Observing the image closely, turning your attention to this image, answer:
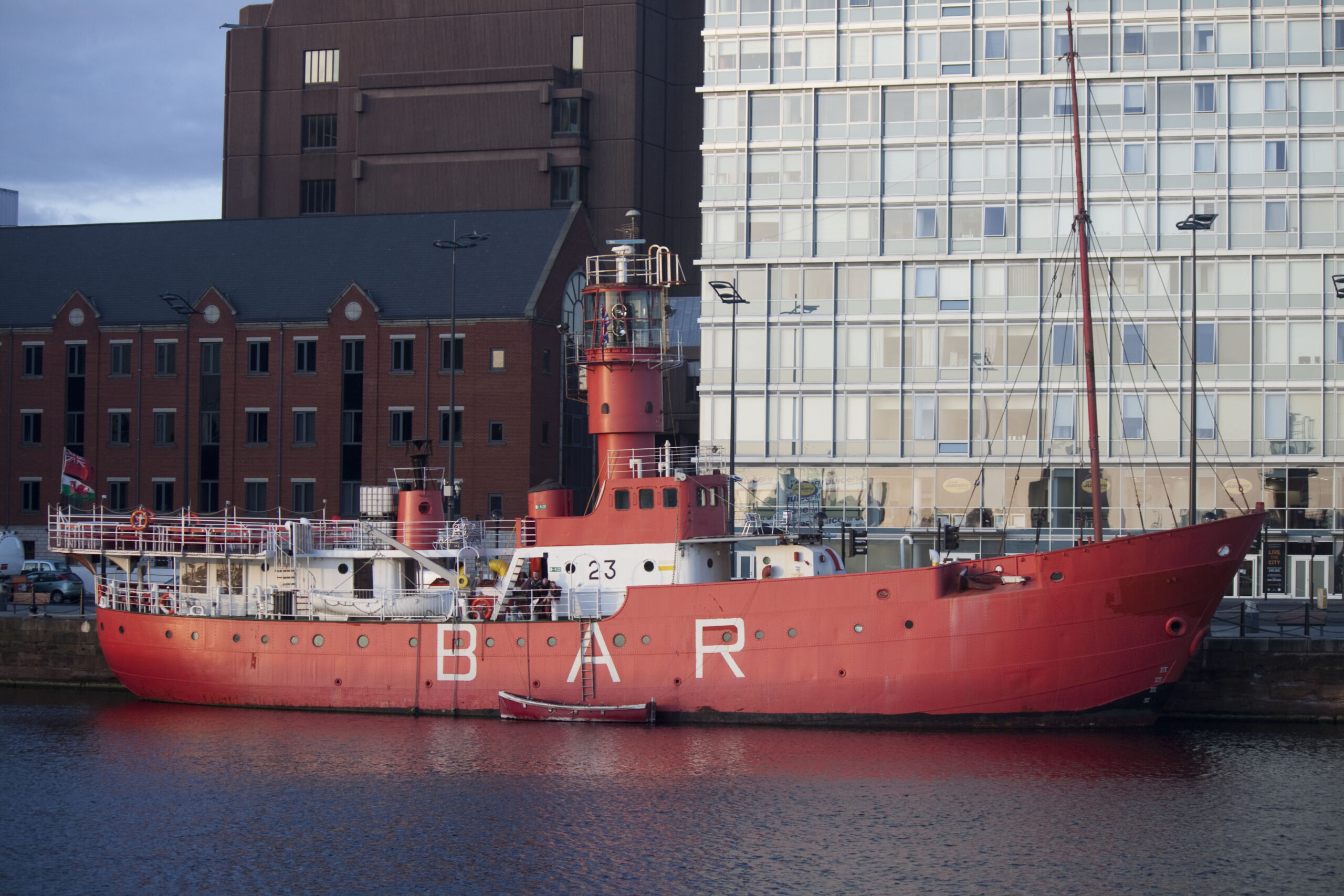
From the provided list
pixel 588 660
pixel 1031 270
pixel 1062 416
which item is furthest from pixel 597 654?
pixel 1031 270

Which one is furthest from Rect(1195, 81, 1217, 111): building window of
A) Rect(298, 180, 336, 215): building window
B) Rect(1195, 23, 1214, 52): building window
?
Rect(298, 180, 336, 215): building window

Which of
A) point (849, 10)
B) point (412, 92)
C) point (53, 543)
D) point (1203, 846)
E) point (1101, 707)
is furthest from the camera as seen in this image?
point (412, 92)

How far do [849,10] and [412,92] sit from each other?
36006 mm

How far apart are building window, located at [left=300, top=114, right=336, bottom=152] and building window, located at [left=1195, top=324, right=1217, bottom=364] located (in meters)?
52.6

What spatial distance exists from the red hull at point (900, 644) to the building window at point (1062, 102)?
22976mm

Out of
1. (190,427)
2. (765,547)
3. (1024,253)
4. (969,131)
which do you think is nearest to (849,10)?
(969,131)

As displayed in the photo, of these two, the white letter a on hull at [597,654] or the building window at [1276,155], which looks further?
the building window at [1276,155]

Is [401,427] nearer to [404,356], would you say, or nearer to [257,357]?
[404,356]

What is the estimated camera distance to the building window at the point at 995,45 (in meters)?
46.9

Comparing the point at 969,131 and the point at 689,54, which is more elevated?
the point at 689,54

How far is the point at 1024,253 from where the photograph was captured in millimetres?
46188

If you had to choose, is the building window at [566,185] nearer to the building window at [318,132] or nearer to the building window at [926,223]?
the building window at [318,132]

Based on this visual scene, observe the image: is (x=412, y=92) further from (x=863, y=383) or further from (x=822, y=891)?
(x=822, y=891)

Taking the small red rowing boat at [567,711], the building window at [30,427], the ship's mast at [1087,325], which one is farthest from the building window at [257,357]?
the ship's mast at [1087,325]
